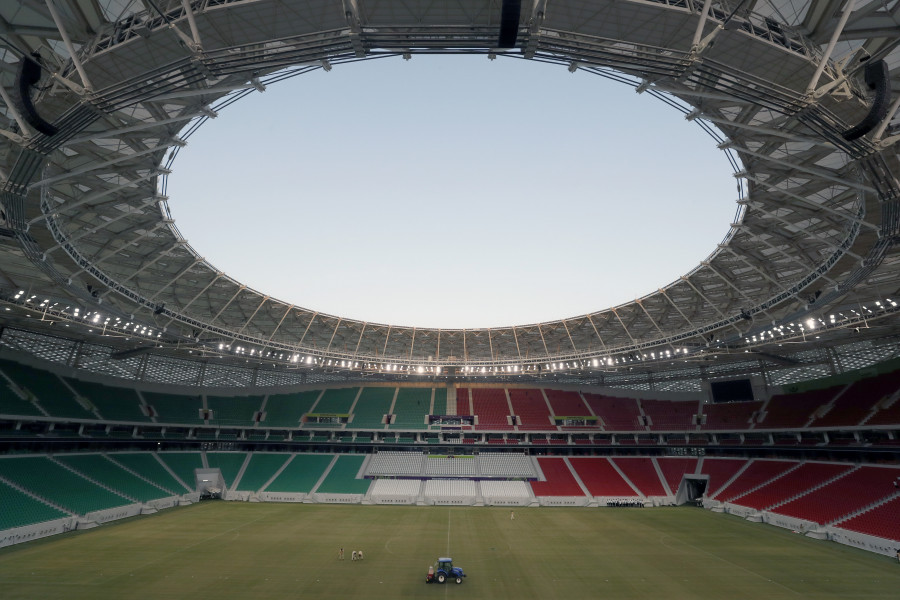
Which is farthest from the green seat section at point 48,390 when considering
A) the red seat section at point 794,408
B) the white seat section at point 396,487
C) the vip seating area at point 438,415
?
the red seat section at point 794,408

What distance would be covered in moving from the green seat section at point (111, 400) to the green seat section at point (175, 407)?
74.8 inches

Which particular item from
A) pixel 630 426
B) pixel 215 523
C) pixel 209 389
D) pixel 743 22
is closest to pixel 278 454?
pixel 209 389

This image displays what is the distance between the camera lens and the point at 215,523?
131 ft

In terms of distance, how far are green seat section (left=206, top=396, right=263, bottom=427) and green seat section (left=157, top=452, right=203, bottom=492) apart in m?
5.14

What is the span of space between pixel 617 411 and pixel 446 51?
208ft

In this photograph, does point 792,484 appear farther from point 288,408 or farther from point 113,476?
point 113,476

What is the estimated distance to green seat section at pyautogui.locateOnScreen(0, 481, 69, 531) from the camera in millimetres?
33237

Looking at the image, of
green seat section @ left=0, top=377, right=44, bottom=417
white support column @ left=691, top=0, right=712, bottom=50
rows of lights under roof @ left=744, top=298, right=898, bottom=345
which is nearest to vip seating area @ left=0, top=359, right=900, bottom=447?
green seat section @ left=0, top=377, right=44, bottom=417

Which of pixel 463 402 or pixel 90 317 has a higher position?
pixel 90 317

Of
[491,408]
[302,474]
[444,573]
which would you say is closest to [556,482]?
[491,408]

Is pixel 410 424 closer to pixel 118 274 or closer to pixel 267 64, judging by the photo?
pixel 118 274

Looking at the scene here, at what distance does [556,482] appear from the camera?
188 feet

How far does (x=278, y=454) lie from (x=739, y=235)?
6072 cm

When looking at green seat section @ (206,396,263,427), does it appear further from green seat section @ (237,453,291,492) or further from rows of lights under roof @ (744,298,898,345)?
rows of lights under roof @ (744,298,898,345)
